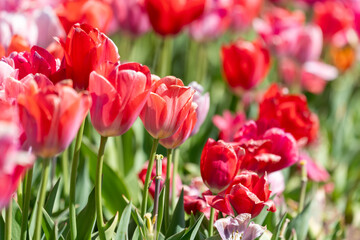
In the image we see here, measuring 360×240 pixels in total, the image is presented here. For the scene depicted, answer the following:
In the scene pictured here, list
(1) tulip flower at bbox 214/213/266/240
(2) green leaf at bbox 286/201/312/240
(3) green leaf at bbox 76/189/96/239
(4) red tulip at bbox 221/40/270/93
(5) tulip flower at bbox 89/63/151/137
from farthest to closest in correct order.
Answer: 1. (4) red tulip at bbox 221/40/270/93
2. (2) green leaf at bbox 286/201/312/240
3. (3) green leaf at bbox 76/189/96/239
4. (1) tulip flower at bbox 214/213/266/240
5. (5) tulip flower at bbox 89/63/151/137

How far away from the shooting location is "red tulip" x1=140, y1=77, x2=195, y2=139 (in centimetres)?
93

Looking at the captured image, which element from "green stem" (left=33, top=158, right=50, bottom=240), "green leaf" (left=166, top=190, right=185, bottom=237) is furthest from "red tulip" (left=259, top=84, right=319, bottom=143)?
"green stem" (left=33, top=158, right=50, bottom=240)

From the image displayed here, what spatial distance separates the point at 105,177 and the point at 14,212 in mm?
385

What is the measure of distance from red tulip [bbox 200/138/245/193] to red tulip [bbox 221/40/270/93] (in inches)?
40.2

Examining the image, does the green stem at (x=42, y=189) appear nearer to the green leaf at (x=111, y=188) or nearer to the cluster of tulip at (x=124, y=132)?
the cluster of tulip at (x=124, y=132)

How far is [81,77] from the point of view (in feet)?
3.07

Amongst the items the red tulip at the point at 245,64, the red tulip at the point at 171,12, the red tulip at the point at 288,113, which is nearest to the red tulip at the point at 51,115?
the red tulip at the point at 288,113

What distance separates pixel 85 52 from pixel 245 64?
3.95 ft

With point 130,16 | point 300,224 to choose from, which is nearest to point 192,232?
point 300,224

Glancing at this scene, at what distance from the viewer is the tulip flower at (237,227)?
3.18 ft

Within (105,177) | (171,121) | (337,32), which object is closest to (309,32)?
(337,32)

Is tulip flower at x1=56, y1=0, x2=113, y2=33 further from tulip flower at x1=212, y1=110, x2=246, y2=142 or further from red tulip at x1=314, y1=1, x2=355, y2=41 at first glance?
red tulip at x1=314, y1=1, x2=355, y2=41

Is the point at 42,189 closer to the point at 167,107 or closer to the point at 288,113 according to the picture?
the point at 167,107

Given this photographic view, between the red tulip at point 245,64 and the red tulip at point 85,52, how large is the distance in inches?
45.2
